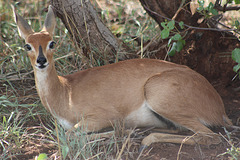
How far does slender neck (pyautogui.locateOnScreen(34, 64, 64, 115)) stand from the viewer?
4504 millimetres

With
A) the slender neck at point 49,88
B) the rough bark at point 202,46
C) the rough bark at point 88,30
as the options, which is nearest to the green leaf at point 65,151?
the slender neck at point 49,88

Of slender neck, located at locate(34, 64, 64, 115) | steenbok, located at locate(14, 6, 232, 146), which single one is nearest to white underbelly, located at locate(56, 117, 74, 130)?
steenbok, located at locate(14, 6, 232, 146)

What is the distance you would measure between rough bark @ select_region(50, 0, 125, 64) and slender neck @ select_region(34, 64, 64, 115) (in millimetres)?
1151

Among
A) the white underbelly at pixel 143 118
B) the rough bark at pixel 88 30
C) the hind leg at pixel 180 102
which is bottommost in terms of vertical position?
the white underbelly at pixel 143 118

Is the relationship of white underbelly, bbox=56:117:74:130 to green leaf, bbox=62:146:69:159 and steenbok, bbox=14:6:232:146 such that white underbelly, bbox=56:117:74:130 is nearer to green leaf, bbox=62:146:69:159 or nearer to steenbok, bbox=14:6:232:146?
steenbok, bbox=14:6:232:146

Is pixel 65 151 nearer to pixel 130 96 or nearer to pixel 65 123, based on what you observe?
pixel 65 123

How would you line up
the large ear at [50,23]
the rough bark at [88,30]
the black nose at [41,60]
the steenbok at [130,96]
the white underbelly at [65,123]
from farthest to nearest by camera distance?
the rough bark at [88,30] < the large ear at [50,23] < the white underbelly at [65,123] < the steenbok at [130,96] < the black nose at [41,60]

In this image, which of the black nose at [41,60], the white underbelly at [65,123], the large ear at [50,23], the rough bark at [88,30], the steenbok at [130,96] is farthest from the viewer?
the rough bark at [88,30]

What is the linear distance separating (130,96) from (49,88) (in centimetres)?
107

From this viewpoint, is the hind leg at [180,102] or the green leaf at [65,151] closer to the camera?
the green leaf at [65,151]

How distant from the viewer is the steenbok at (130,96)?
4.43 metres

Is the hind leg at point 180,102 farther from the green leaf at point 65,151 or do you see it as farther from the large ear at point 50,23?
the large ear at point 50,23

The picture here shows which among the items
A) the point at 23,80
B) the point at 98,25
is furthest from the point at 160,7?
the point at 23,80

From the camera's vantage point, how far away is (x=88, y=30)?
5.66m
